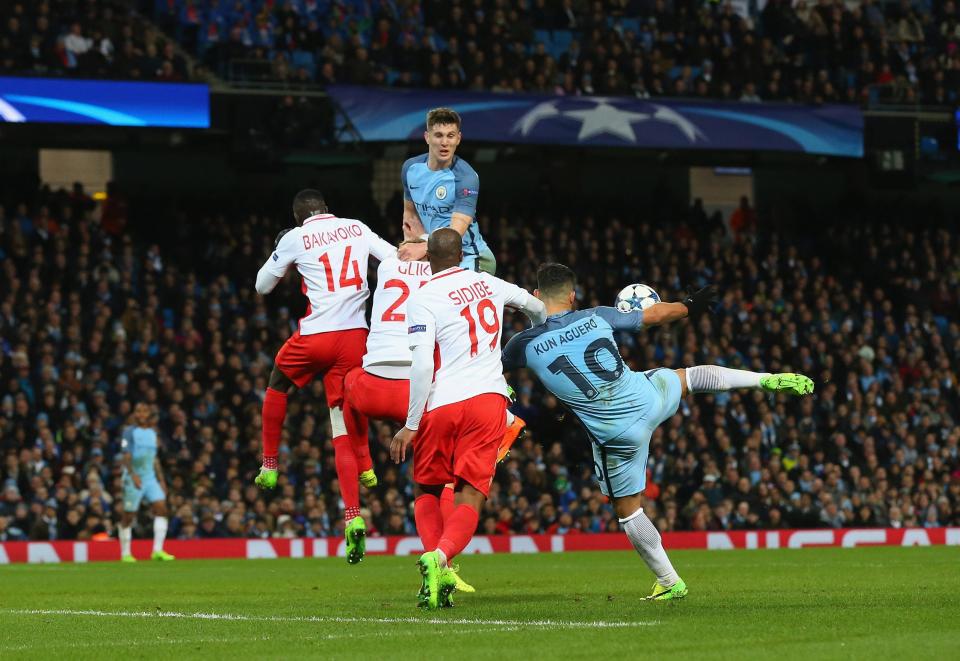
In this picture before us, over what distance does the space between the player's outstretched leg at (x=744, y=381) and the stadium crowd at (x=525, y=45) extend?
18529 mm

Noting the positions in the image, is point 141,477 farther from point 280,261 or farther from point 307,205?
point 307,205

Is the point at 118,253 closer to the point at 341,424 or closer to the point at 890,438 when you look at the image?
the point at 890,438

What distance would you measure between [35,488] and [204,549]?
265 cm

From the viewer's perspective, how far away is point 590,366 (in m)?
10.7

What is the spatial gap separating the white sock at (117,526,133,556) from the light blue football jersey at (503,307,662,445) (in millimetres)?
12859


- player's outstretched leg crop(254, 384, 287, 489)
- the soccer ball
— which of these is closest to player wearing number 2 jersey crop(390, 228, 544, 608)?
the soccer ball

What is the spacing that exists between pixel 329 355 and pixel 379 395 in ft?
2.64

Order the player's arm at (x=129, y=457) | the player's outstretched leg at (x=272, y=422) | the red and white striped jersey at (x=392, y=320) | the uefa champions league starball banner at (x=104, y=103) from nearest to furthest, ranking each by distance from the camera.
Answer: the red and white striped jersey at (x=392, y=320) → the player's outstretched leg at (x=272, y=422) → the player's arm at (x=129, y=457) → the uefa champions league starball banner at (x=104, y=103)

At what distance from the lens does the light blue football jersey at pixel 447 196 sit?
12.4m

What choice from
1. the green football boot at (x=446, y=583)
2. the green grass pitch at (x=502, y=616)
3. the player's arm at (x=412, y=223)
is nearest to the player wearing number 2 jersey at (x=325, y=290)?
the player's arm at (x=412, y=223)

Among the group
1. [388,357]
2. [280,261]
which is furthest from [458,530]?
[280,261]

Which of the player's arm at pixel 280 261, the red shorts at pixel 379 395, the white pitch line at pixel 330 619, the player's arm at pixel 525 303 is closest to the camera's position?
the white pitch line at pixel 330 619

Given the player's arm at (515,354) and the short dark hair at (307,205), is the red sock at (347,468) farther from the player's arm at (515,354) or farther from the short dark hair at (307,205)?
the player's arm at (515,354)

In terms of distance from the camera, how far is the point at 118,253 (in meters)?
29.1
